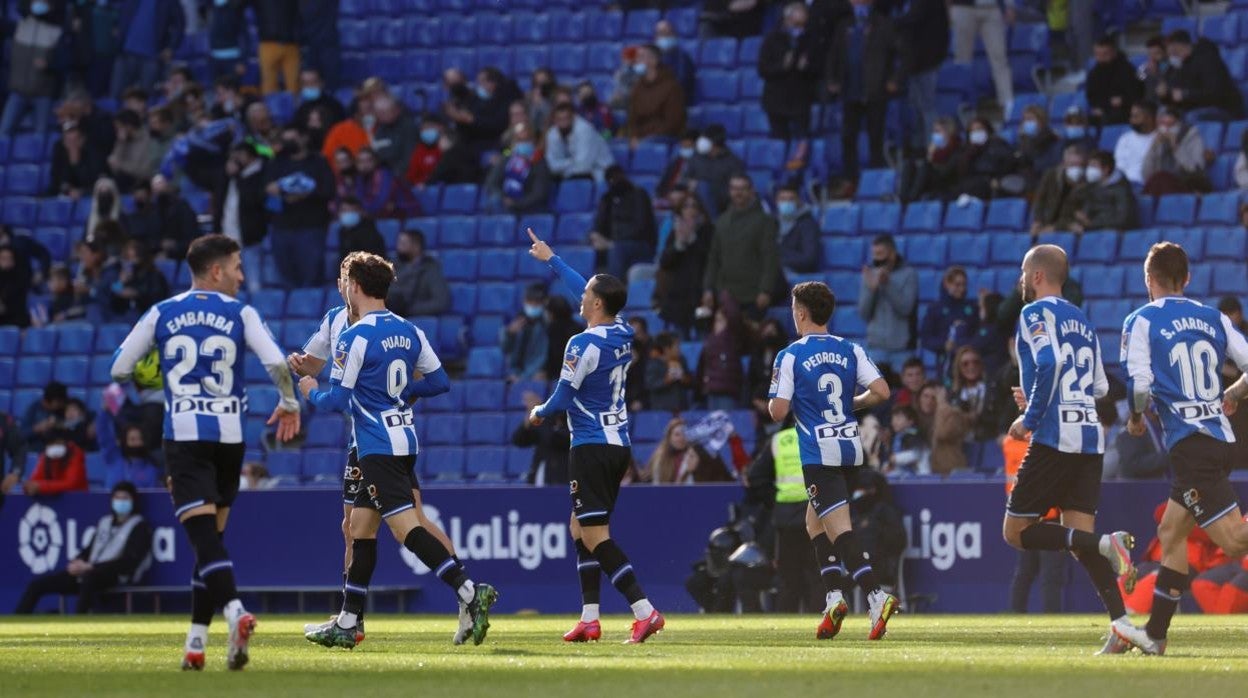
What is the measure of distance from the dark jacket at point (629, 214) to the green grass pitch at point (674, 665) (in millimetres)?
9281

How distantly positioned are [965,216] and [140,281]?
31.4 feet

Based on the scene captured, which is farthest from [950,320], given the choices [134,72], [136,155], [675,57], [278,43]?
[134,72]

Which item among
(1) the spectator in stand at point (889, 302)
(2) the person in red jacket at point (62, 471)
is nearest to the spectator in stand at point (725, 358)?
(1) the spectator in stand at point (889, 302)

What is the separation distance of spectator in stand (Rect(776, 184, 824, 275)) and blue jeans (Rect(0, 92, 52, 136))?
12.3 m

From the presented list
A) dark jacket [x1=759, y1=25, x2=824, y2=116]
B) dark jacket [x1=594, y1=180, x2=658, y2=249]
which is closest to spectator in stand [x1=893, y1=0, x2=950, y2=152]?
dark jacket [x1=759, y1=25, x2=824, y2=116]

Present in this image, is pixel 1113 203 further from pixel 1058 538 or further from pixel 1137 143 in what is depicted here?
pixel 1058 538

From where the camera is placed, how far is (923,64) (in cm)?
2430

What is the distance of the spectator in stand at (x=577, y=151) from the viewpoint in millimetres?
25625

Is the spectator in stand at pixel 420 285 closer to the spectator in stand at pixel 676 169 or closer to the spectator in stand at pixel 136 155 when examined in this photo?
the spectator in stand at pixel 676 169

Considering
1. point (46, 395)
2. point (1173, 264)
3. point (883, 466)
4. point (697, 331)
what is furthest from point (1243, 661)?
point (46, 395)

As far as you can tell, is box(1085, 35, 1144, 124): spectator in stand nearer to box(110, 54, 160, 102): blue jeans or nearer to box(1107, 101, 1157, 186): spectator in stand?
box(1107, 101, 1157, 186): spectator in stand

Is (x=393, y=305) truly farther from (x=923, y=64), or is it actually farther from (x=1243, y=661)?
(x=1243, y=661)

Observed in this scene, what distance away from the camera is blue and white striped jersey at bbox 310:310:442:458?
1245cm

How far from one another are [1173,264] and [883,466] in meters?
8.99
